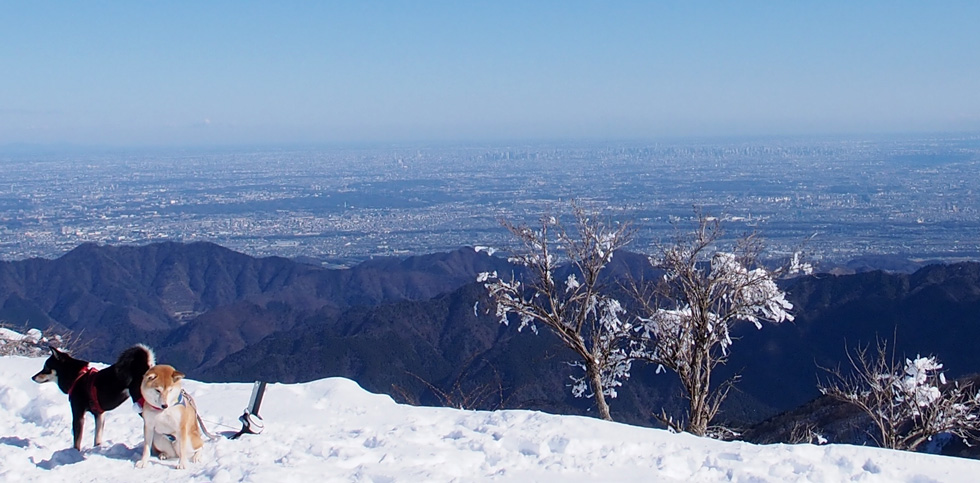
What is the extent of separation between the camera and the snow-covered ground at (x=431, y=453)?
5.43 m

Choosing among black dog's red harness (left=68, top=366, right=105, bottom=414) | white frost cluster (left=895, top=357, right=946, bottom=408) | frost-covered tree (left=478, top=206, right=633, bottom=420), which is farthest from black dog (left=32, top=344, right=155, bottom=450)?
white frost cluster (left=895, top=357, right=946, bottom=408)

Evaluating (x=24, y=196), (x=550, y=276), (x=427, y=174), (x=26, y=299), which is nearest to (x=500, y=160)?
(x=427, y=174)

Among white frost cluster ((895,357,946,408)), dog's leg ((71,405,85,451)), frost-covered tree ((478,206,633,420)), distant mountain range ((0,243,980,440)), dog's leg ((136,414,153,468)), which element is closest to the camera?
dog's leg ((136,414,153,468))

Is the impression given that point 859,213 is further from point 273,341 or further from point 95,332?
point 95,332

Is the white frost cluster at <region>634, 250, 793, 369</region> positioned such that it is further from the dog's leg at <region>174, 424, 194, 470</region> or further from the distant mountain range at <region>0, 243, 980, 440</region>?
the dog's leg at <region>174, 424, 194, 470</region>

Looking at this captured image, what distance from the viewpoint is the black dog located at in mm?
5402

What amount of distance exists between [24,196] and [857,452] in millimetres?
116894

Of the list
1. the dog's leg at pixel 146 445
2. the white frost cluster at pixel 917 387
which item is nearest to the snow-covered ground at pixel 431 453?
the dog's leg at pixel 146 445

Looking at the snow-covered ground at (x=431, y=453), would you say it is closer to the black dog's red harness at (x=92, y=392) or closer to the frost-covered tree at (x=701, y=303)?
the black dog's red harness at (x=92, y=392)

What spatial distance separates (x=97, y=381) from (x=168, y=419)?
71 cm

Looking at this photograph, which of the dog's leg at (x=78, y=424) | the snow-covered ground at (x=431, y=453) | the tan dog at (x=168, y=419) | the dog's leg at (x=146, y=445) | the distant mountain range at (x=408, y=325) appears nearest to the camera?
the tan dog at (x=168, y=419)

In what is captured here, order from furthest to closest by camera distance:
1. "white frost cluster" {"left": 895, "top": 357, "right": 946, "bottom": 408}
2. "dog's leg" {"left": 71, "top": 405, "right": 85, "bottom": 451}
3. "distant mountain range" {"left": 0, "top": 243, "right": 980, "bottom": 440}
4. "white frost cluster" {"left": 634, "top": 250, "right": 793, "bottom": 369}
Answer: "distant mountain range" {"left": 0, "top": 243, "right": 980, "bottom": 440}, "white frost cluster" {"left": 895, "top": 357, "right": 946, "bottom": 408}, "white frost cluster" {"left": 634, "top": 250, "right": 793, "bottom": 369}, "dog's leg" {"left": 71, "top": 405, "right": 85, "bottom": 451}

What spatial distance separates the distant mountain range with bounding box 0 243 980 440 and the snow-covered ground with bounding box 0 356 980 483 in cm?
958

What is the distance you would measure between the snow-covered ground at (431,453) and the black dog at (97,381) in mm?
295
